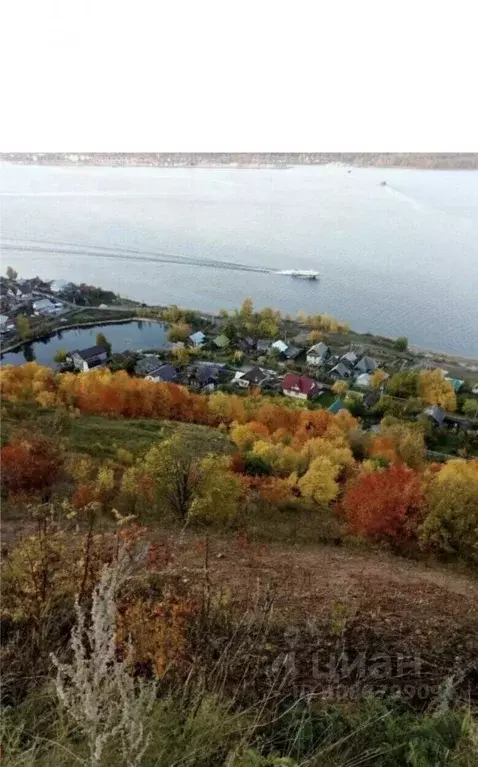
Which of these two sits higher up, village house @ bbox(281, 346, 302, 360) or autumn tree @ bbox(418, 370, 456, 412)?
autumn tree @ bbox(418, 370, 456, 412)

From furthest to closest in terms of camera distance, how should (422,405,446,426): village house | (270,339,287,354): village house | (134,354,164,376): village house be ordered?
(270,339,287,354): village house → (134,354,164,376): village house → (422,405,446,426): village house

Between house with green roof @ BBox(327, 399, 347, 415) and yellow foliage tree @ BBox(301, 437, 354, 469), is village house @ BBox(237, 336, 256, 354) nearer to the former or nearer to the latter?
house with green roof @ BBox(327, 399, 347, 415)

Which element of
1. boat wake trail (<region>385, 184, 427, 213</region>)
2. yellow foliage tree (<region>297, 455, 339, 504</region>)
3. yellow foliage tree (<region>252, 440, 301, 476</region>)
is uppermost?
boat wake trail (<region>385, 184, 427, 213</region>)

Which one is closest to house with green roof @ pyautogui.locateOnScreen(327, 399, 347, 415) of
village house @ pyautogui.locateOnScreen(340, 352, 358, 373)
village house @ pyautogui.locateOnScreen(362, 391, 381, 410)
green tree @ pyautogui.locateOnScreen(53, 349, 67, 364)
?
village house @ pyautogui.locateOnScreen(362, 391, 381, 410)

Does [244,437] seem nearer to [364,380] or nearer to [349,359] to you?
[364,380]

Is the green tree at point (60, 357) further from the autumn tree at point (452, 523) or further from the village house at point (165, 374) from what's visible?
the autumn tree at point (452, 523)

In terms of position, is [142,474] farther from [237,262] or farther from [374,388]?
[237,262]

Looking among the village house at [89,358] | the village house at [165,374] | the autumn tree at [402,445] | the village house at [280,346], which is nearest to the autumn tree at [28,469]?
the autumn tree at [402,445]
